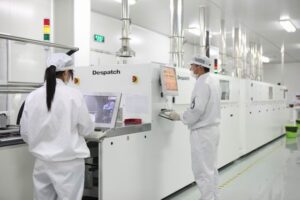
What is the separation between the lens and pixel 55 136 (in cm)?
190

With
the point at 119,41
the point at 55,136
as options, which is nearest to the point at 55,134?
the point at 55,136

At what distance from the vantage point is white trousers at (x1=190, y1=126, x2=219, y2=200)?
10.0 feet

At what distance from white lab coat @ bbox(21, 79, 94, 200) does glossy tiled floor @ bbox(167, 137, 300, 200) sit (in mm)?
1904

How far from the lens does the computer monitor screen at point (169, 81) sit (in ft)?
10.4

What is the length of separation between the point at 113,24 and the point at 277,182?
16.1 feet

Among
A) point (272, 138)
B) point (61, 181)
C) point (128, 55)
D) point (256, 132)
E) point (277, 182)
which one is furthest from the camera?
point (272, 138)

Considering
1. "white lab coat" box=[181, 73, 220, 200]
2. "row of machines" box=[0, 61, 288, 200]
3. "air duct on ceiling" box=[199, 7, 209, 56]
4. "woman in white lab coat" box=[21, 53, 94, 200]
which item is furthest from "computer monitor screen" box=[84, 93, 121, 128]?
"air duct on ceiling" box=[199, 7, 209, 56]

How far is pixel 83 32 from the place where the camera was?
4.05 metres

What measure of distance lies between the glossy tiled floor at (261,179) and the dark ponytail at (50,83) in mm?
2146

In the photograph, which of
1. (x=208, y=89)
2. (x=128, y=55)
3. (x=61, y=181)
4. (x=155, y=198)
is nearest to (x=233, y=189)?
(x=155, y=198)

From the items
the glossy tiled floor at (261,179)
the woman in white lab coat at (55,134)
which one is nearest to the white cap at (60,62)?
the woman in white lab coat at (55,134)

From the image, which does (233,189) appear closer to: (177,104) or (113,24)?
(177,104)

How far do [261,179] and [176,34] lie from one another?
232 centimetres

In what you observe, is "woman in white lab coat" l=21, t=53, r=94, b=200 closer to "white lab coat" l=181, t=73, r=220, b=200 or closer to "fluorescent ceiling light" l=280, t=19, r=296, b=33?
"white lab coat" l=181, t=73, r=220, b=200
